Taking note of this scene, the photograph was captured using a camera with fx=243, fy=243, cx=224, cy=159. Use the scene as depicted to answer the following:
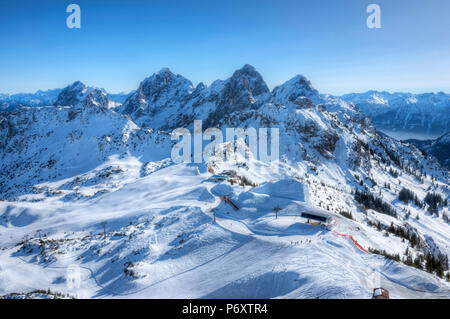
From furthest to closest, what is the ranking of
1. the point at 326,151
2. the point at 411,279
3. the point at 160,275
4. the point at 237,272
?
the point at 326,151, the point at 160,275, the point at 237,272, the point at 411,279

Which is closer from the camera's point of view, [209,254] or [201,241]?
[209,254]

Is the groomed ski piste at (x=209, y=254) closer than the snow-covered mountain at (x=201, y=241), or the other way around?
the groomed ski piste at (x=209, y=254)

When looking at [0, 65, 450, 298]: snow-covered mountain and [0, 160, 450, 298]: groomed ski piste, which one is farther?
[0, 65, 450, 298]: snow-covered mountain

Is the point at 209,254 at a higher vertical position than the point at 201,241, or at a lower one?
lower

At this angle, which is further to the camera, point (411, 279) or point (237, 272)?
point (237, 272)

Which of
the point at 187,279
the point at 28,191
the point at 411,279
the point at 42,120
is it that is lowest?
the point at 28,191

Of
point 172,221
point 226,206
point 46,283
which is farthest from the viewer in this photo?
point 226,206
